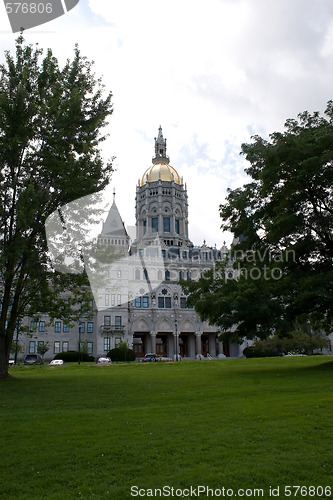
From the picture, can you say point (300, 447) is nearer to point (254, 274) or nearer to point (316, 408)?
point (316, 408)

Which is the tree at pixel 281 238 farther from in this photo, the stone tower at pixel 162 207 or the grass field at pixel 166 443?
the stone tower at pixel 162 207

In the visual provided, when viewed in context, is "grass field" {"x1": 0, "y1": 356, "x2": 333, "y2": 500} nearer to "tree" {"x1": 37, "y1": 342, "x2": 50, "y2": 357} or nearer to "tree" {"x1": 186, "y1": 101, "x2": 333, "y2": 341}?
"tree" {"x1": 186, "y1": 101, "x2": 333, "y2": 341}

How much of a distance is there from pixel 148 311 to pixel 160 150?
163ft

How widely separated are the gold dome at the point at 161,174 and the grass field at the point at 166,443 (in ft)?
270

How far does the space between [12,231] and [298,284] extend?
15.3m

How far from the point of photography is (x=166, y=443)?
8.88 m

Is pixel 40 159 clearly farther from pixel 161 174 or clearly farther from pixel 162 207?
pixel 161 174

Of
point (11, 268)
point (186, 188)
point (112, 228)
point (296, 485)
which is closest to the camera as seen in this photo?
point (296, 485)

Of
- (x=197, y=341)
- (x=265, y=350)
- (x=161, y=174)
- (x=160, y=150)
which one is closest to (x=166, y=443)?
(x=265, y=350)

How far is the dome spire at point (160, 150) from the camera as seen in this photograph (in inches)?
4067

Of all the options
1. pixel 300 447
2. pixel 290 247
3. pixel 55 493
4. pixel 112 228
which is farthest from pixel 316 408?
pixel 112 228

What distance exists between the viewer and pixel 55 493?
22.4ft

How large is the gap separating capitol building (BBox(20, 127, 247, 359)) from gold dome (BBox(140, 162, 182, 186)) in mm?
14638

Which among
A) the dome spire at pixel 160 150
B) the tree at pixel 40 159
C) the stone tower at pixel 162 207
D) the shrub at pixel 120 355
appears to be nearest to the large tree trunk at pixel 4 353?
the tree at pixel 40 159
